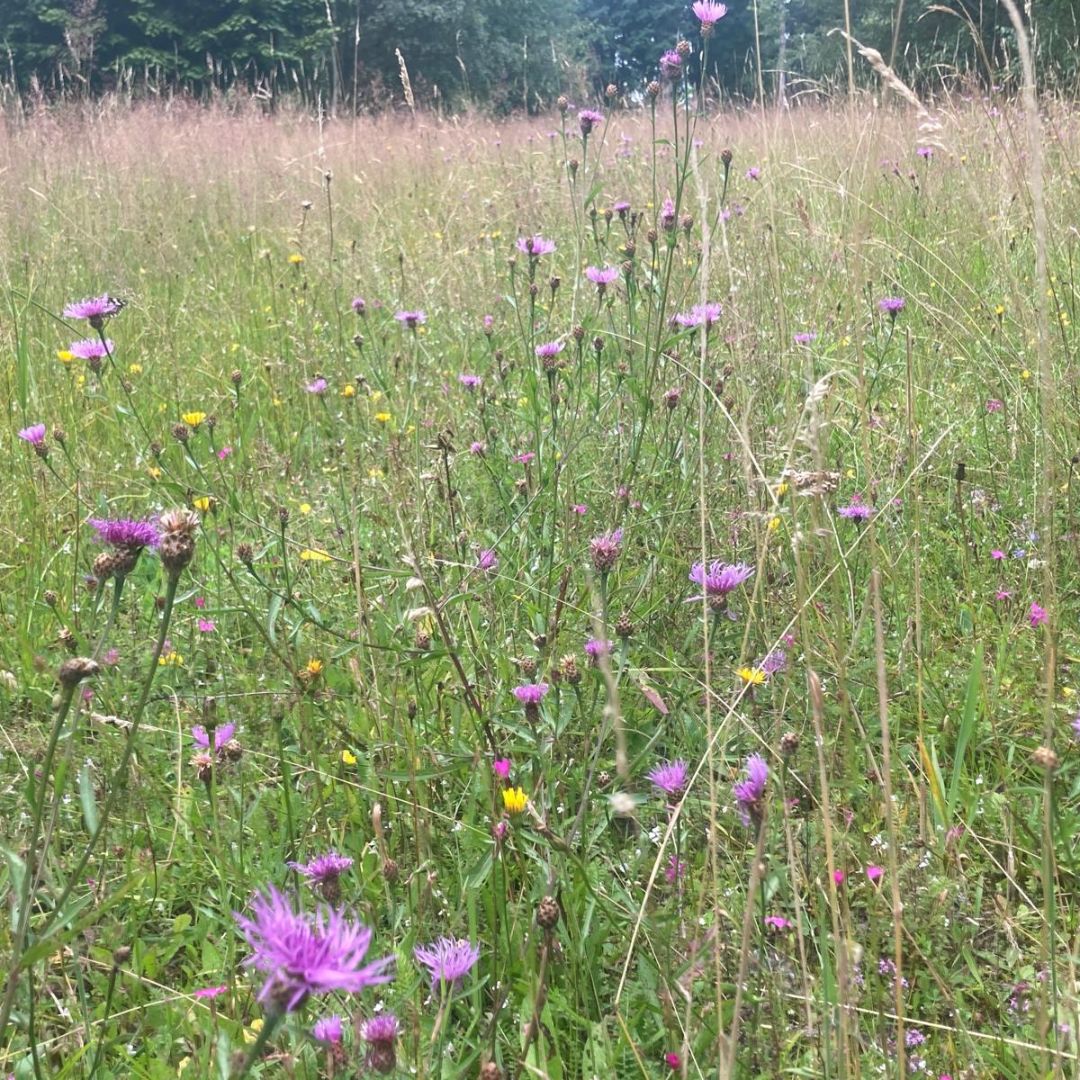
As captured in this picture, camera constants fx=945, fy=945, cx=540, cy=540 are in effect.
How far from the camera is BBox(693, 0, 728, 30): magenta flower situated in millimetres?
1707

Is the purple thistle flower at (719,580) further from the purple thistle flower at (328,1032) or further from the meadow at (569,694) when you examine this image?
the purple thistle flower at (328,1032)

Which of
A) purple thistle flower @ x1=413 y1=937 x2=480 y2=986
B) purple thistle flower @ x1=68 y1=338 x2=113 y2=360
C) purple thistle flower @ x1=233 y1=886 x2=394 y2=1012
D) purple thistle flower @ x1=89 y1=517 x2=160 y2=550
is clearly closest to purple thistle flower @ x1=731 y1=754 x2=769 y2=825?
purple thistle flower @ x1=413 y1=937 x2=480 y2=986

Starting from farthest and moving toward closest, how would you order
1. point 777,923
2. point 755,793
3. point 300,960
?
point 777,923 < point 755,793 < point 300,960

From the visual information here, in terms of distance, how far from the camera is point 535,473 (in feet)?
6.09

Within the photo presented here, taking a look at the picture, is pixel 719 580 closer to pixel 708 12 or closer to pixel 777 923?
pixel 777 923

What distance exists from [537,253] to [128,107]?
17.9 ft

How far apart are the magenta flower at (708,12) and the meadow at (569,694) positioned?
225 mm

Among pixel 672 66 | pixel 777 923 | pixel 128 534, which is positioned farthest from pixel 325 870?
pixel 672 66

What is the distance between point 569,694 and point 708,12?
1.29 meters

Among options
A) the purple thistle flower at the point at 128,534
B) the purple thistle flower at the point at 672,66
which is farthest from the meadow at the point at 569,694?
the purple thistle flower at the point at 672,66

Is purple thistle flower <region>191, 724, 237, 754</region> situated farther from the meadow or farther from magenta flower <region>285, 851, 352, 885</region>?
magenta flower <region>285, 851, 352, 885</region>

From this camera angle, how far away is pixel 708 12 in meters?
1.72

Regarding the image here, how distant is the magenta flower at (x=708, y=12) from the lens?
1.71 meters

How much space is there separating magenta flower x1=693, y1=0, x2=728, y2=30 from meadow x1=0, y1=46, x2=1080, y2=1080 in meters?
0.22
